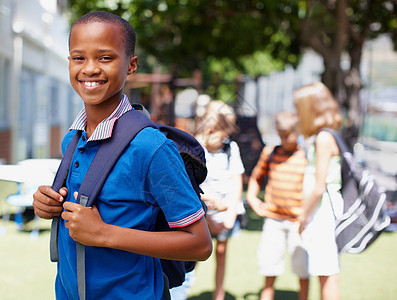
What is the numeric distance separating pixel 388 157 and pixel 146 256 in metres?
11.7

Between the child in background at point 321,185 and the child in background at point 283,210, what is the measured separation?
268 mm

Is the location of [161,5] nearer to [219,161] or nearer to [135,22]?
[135,22]

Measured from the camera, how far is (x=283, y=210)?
394 centimetres

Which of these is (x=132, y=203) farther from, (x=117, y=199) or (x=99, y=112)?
(x=99, y=112)

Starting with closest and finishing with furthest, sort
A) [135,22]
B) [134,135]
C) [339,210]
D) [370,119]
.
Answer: [134,135]
[339,210]
[135,22]
[370,119]

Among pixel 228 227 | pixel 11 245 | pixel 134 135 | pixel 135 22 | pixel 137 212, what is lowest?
pixel 11 245

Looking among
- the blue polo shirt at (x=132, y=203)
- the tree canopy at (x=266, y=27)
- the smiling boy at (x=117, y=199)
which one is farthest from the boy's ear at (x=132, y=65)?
the tree canopy at (x=266, y=27)

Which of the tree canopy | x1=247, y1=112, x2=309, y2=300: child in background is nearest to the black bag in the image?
x1=247, y1=112, x2=309, y2=300: child in background

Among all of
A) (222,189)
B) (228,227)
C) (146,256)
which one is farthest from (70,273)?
(222,189)

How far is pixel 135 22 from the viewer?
9445mm

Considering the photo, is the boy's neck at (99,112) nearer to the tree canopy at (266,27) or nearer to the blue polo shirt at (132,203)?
the blue polo shirt at (132,203)

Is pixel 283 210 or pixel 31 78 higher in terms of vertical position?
pixel 31 78

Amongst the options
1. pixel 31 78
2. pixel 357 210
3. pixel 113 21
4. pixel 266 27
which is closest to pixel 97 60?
pixel 113 21

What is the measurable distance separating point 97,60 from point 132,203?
40cm
